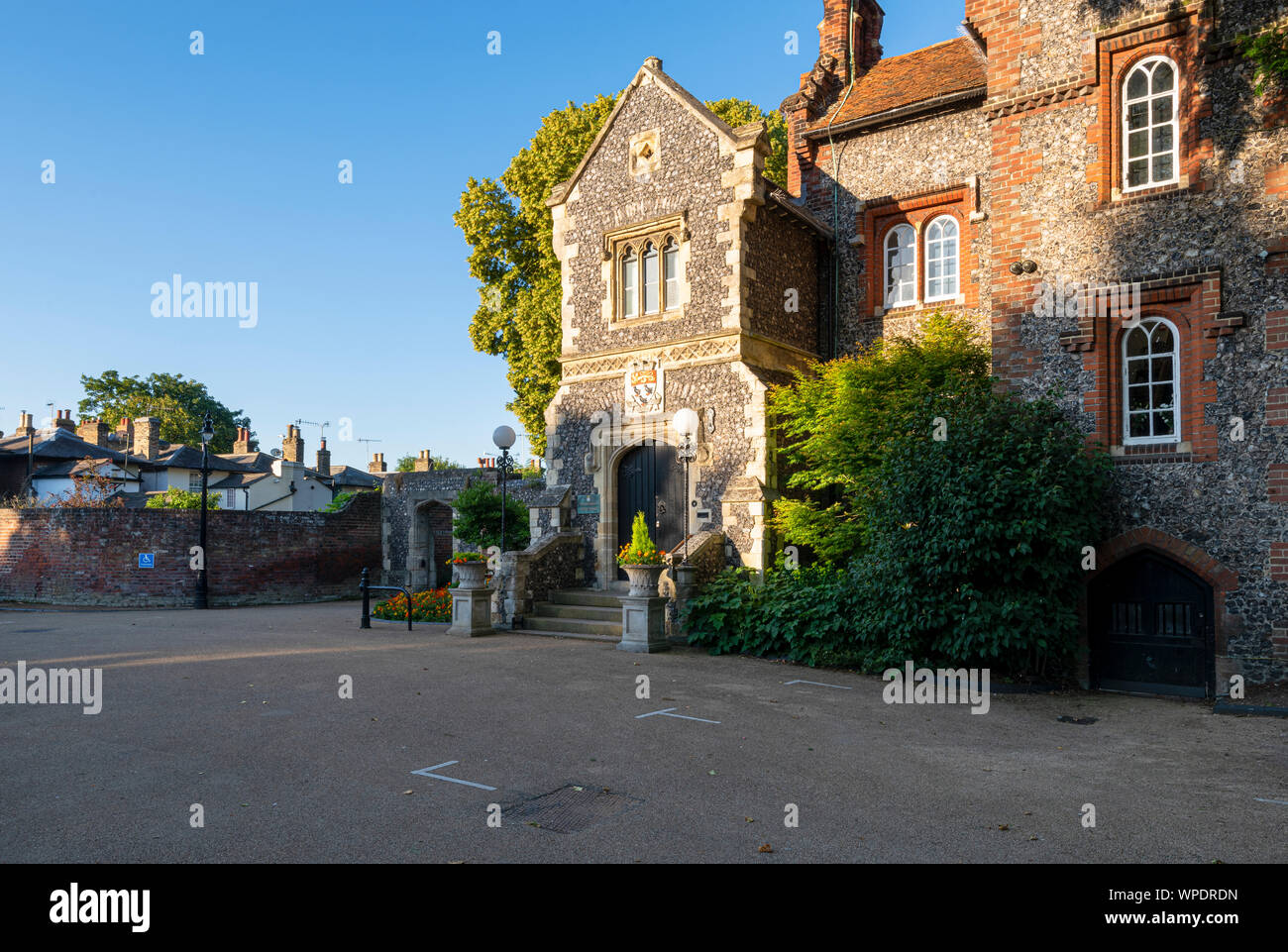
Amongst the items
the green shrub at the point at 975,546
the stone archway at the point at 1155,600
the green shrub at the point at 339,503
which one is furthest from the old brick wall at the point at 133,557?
the stone archway at the point at 1155,600

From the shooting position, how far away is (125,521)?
858 inches

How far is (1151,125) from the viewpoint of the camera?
10961 millimetres

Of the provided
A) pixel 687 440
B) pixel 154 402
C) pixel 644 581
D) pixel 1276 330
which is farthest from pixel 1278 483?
pixel 154 402

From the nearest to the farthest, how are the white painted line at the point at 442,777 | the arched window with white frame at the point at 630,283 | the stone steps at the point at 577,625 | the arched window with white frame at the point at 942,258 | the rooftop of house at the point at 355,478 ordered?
the white painted line at the point at 442,777 → the stone steps at the point at 577,625 → the arched window with white frame at the point at 942,258 → the arched window with white frame at the point at 630,283 → the rooftop of house at the point at 355,478

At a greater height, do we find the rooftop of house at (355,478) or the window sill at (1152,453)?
the rooftop of house at (355,478)

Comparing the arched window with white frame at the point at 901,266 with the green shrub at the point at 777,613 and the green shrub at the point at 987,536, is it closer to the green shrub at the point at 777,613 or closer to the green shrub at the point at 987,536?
the green shrub at the point at 987,536

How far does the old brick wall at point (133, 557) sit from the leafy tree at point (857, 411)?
1650 cm

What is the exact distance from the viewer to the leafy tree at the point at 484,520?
773 inches

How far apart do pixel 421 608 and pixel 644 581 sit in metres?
6.56

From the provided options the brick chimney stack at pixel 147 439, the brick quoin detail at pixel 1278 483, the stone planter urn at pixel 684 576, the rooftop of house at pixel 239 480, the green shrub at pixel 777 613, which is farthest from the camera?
the rooftop of house at pixel 239 480

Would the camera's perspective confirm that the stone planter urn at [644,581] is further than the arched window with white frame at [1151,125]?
Yes

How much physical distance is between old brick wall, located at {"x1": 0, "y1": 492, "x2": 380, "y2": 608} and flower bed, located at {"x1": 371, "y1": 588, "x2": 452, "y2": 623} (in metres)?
7.48

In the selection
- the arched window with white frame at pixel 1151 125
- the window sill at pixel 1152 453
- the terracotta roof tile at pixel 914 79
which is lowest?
the window sill at pixel 1152 453

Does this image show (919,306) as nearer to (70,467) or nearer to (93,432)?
(70,467)
